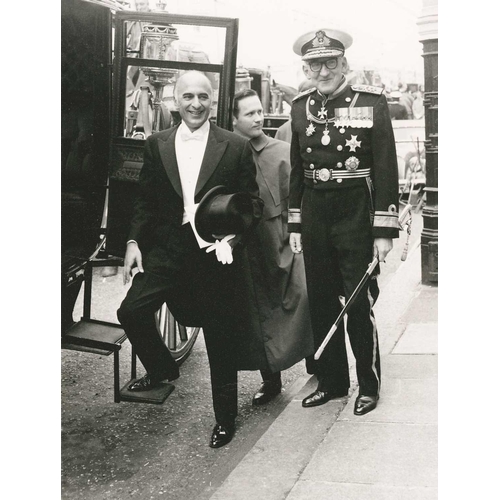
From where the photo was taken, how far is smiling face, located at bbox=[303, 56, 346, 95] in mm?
4398

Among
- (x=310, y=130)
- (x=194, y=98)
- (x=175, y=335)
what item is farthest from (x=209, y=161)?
(x=175, y=335)

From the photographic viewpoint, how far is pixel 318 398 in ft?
15.6

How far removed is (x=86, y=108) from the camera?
16.9ft

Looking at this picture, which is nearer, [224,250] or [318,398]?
[224,250]

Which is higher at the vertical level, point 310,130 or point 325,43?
point 325,43

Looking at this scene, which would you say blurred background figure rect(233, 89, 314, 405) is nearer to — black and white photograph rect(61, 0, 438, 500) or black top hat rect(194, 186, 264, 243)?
black and white photograph rect(61, 0, 438, 500)

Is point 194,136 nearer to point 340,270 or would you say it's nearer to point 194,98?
point 194,98

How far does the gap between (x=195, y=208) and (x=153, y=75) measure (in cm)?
117

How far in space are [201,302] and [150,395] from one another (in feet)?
2.75

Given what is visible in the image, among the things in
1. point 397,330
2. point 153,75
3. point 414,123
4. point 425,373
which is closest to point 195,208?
point 153,75

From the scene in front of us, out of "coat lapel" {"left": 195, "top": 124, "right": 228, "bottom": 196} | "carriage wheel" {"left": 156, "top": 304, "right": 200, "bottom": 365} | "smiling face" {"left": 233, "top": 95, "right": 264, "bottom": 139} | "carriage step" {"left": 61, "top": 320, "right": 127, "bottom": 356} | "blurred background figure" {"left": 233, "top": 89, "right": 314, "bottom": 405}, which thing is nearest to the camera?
"coat lapel" {"left": 195, "top": 124, "right": 228, "bottom": 196}

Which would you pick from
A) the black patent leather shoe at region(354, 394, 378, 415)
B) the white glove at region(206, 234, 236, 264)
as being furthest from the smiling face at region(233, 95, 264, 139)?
the black patent leather shoe at region(354, 394, 378, 415)

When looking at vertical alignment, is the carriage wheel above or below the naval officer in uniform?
below
